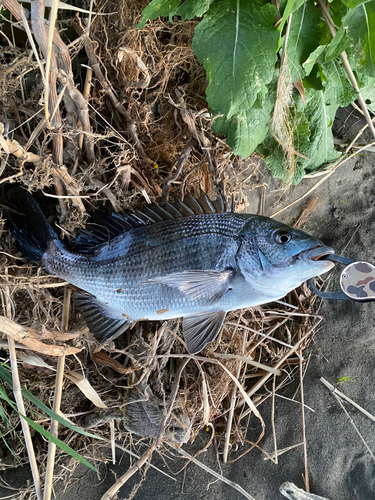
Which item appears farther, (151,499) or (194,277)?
(151,499)

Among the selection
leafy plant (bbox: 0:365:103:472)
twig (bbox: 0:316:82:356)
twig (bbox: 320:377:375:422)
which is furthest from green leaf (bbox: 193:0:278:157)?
twig (bbox: 320:377:375:422)

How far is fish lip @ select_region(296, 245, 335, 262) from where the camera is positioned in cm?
169

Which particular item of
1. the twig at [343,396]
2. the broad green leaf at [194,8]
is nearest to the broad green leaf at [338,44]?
the broad green leaf at [194,8]

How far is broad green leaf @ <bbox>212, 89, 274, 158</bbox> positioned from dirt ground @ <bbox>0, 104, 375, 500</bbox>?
0.65m

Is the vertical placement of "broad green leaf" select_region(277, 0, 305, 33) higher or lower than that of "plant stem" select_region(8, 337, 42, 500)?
higher

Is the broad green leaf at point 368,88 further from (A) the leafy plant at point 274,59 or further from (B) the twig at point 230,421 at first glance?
(B) the twig at point 230,421

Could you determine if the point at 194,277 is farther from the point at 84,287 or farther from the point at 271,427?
the point at 271,427

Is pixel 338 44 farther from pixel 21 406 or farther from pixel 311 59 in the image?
pixel 21 406

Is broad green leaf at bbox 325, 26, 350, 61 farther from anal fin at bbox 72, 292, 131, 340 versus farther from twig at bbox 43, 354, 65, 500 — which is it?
twig at bbox 43, 354, 65, 500

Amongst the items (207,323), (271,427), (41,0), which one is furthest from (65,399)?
(41,0)

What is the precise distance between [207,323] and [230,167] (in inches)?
38.9

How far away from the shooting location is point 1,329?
1792 mm

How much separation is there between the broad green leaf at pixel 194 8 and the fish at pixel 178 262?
0.85 metres

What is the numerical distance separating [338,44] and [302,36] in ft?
0.59
